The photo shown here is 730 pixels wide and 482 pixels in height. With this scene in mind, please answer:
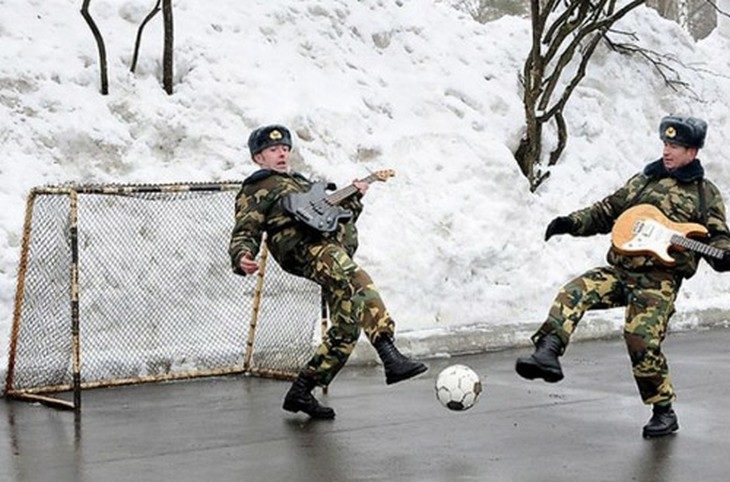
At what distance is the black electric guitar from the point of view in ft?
29.8

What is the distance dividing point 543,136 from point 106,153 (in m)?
5.88

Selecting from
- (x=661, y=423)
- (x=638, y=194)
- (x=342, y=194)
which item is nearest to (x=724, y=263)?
(x=638, y=194)

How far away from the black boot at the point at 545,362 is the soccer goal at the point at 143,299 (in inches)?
122

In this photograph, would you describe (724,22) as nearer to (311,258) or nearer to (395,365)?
(311,258)

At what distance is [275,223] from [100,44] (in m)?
5.81

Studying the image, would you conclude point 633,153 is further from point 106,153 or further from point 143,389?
point 143,389

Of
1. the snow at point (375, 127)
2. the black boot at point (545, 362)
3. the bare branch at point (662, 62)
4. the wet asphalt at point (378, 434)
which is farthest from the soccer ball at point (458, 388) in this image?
the bare branch at point (662, 62)

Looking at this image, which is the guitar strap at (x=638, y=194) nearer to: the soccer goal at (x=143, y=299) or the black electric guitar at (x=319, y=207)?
the black electric guitar at (x=319, y=207)

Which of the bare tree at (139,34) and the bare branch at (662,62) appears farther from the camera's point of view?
the bare branch at (662,62)

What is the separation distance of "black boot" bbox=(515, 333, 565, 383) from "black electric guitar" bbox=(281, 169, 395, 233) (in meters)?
1.49

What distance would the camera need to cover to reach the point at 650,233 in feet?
28.3

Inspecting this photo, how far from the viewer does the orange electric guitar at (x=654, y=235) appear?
27.9 feet

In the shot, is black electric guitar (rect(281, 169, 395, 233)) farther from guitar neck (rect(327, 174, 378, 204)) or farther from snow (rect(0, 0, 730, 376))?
snow (rect(0, 0, 730, 376))

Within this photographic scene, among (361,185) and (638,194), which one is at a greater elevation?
(638,194)
